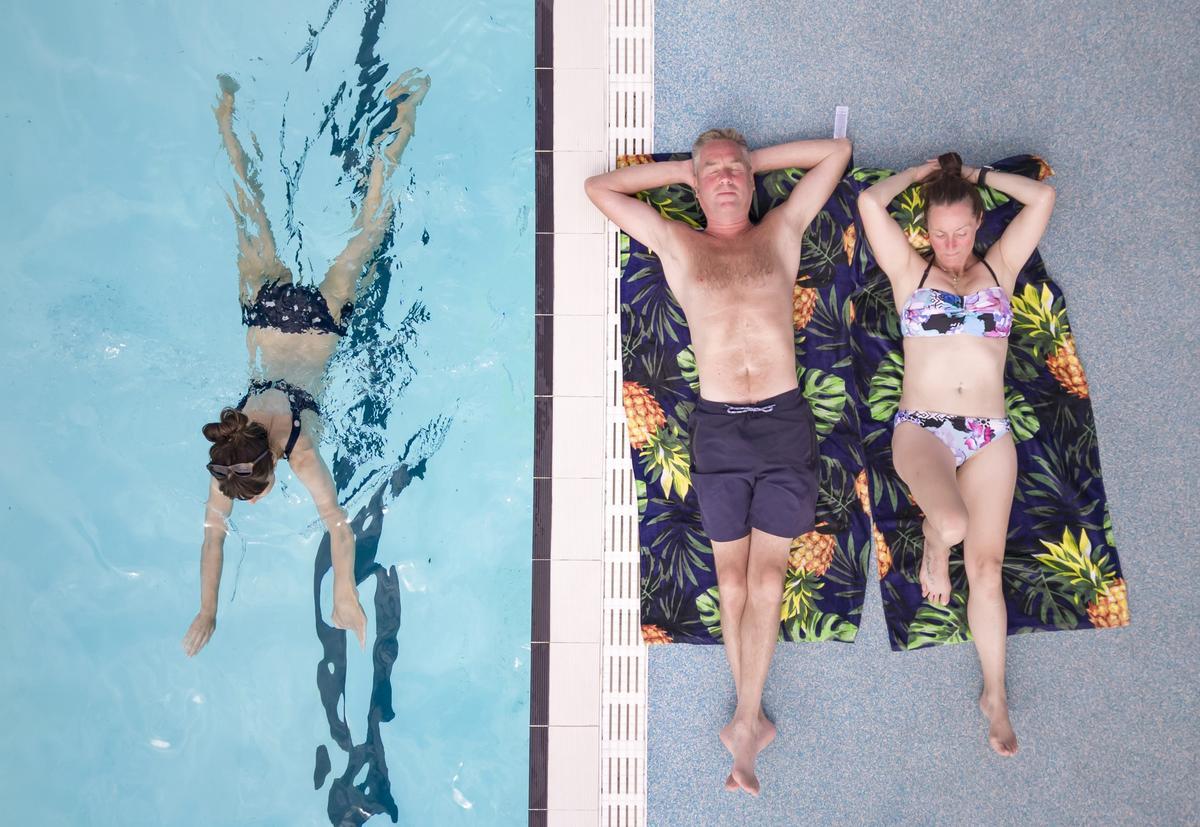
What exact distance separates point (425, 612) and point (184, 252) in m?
2.11

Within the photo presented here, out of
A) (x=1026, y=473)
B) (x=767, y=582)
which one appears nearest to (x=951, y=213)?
(x=1026, y=473)

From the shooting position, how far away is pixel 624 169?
281 centimetres

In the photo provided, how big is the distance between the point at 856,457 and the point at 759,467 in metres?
0.58

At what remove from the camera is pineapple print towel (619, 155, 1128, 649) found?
9.23 feet

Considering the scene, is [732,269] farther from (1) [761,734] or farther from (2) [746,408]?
(1) [761,734]

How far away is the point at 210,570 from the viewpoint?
261 cm

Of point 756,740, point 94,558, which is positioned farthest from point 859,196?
point 94,558

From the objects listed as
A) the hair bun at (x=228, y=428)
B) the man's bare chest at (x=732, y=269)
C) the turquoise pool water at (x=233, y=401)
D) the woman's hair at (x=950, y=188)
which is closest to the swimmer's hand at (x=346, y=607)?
the turquoise pool water at (x=233, y=401)

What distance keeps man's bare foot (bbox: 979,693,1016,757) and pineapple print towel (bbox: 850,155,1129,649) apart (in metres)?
0.29

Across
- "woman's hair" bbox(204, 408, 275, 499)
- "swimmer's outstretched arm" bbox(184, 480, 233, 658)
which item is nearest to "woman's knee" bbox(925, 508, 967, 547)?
"woman's hair" bbox(204, 408, 275, 499)

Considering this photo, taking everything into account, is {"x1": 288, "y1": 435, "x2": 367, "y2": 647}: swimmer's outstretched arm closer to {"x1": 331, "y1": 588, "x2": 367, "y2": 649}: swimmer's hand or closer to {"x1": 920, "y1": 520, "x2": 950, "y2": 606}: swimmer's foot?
{"x1": 331, "y1": 588, "x2": 367, "y2": 649}: swimmer's hand

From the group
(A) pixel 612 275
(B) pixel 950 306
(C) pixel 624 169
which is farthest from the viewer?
(A) pixel 612 275

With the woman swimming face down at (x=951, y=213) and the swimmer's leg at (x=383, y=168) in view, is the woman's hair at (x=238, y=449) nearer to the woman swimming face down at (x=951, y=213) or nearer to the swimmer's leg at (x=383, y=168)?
the swimmer's leg at (x=383, y=168)

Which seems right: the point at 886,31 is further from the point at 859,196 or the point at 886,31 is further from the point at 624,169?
the point at 624,169
